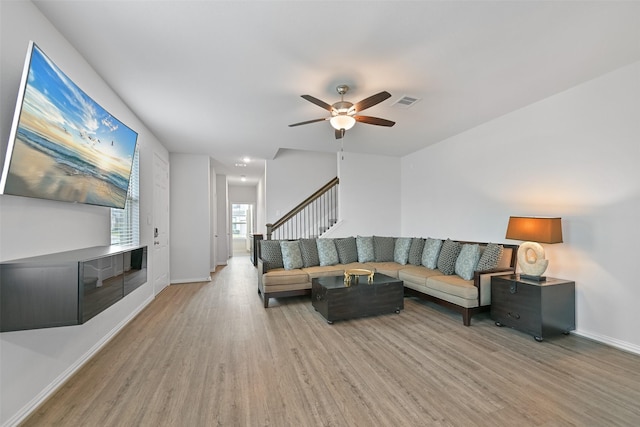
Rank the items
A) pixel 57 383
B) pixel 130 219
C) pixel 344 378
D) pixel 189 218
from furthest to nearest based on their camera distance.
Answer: pixel 189 218
pixel 130 219
pixel 344 378
pixel 57 383

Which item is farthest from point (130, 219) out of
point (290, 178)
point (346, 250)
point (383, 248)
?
point (383, 248)

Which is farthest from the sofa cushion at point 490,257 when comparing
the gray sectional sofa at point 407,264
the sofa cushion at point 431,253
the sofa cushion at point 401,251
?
the sofa cushion at point 401,251

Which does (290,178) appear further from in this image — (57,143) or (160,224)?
(57,143)

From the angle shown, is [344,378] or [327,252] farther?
[327,252]

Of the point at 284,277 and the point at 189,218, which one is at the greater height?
the point at 189,218

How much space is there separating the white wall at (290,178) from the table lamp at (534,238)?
4.35m

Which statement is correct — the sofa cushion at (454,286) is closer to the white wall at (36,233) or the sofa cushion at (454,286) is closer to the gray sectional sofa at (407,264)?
the gray sectional sofa at (407,264)

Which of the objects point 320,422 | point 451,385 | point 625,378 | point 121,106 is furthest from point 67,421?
point 625,378

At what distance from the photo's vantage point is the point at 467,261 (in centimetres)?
368

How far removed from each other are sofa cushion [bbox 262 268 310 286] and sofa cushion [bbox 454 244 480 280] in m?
2.14

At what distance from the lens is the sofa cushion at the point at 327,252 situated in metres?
4.69

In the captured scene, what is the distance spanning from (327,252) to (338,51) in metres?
3.17

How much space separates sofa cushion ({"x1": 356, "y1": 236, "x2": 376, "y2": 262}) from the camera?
4980 millimetres

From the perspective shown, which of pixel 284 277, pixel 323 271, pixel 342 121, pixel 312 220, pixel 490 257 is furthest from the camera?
pixel 312 220
